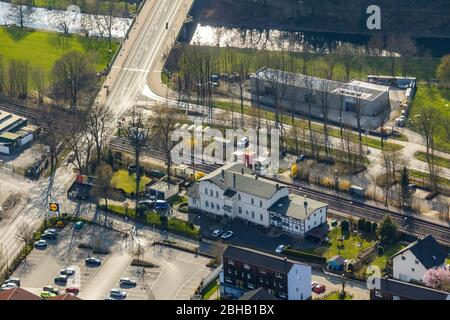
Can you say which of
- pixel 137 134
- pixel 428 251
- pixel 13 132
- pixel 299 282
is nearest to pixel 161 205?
pixel 137 134

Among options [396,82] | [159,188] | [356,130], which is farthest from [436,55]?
[159,188]

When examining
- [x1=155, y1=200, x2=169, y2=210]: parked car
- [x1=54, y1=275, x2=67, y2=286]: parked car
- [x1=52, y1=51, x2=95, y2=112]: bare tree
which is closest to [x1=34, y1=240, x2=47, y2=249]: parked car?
[x1=54, y1=275, x2=67, y2=286]: parked car

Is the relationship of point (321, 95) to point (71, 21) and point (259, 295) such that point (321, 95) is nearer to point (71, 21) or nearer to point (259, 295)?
point (71, 21)

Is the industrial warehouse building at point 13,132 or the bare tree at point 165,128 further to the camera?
the industrial warehouse building at point 13,132

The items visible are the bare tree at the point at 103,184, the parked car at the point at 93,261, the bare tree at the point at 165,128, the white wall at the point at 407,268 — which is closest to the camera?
the white wall at the point at 407,268

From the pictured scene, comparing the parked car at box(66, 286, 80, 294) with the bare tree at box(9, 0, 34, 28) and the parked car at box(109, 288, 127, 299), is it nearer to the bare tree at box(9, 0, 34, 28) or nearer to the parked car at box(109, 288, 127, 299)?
the parked car at box(109, 288, 127, 299)

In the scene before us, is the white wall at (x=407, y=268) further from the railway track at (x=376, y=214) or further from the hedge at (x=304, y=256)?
the railway track at (x=376, y=214)

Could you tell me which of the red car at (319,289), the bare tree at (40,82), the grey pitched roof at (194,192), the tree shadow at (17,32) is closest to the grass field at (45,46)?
the tree shadow at (17,32)

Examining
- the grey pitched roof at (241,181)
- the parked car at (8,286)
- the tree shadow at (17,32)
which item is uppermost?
the tree shadow at (17,32)

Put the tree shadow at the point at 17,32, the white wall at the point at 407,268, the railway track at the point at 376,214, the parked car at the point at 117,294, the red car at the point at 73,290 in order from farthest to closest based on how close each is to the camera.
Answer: the tree shadow at the point at 17,32 < the railway track at the point at 376,214 < the red car at the point at 73,290 < the parked car at the point at 117,294 < the white wall at the point at 407,268
